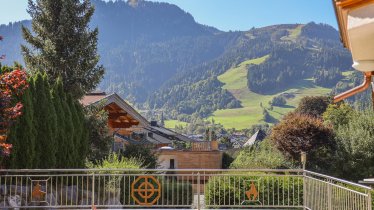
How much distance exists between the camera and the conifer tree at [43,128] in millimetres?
14398

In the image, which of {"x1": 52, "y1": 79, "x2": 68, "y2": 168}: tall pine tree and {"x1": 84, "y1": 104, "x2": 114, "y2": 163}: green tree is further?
{"x1": 84, "y1": 104, "x2": 114, "y2": 163}: green tree

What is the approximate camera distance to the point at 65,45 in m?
19.4

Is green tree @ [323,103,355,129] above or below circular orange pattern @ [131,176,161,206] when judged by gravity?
above

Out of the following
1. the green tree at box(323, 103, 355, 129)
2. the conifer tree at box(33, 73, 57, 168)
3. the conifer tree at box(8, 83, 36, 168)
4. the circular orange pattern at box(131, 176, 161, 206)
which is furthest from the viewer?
the green tree at box(323, 103, 355, 129)

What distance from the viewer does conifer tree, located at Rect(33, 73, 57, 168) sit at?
47.2 feet

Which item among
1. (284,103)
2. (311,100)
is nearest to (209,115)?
(284,103)

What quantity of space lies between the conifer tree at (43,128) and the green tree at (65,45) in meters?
4.33

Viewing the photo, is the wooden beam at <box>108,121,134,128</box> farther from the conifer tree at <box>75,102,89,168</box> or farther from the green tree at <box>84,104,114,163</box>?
the conifer tree at <box>75,102,89,168</box>

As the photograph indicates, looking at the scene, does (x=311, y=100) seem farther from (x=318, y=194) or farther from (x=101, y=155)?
(x=318, y=194)

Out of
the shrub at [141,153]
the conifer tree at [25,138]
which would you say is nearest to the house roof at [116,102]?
the shrub at [141,153]

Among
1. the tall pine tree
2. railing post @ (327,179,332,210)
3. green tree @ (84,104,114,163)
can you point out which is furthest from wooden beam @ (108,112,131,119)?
railing post @ (327,179,332,210)

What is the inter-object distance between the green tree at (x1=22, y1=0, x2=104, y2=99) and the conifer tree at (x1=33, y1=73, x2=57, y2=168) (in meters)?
4.33

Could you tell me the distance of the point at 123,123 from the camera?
26797 millimetres

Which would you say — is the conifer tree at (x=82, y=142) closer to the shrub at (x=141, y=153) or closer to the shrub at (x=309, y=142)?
the shrub at (x=141, y=153)
